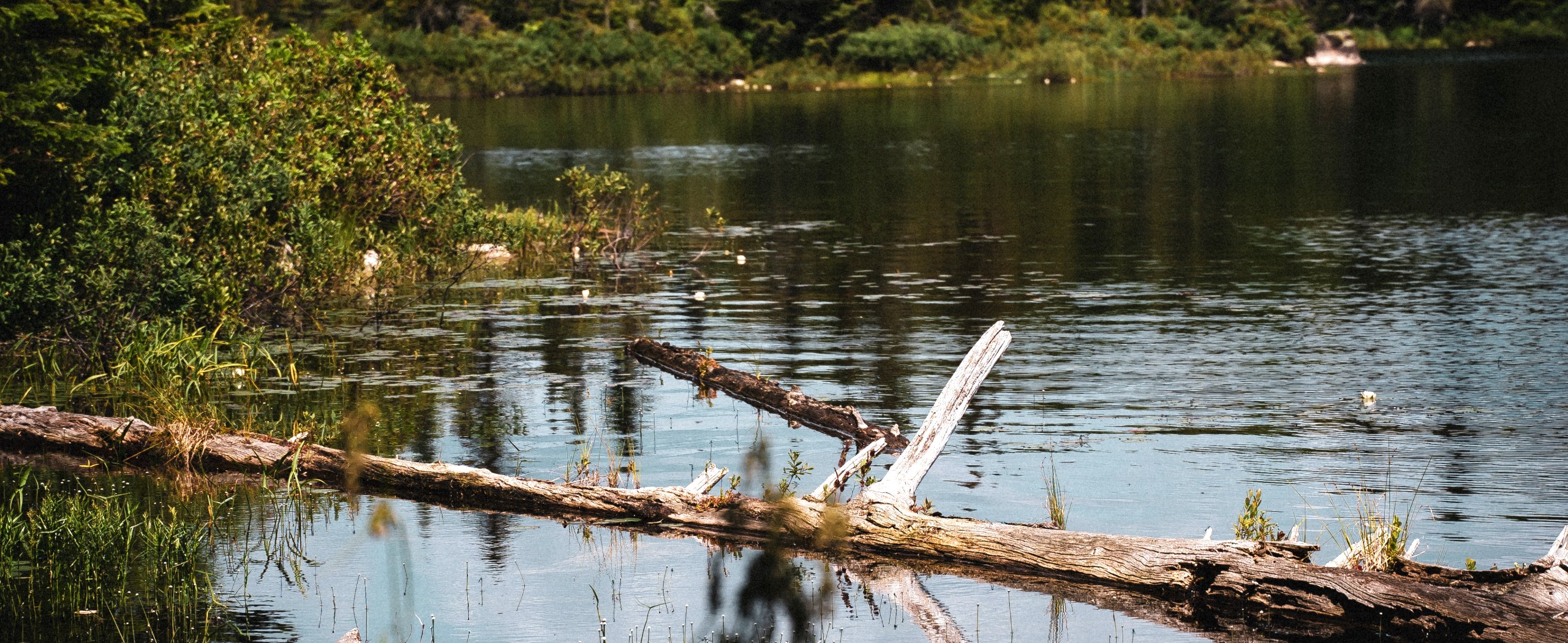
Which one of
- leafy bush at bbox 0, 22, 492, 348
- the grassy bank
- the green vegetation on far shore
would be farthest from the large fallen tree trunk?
leafy bush at bbox 0, 22, 492, 348

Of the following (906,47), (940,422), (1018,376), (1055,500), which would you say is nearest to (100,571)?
(940,422)

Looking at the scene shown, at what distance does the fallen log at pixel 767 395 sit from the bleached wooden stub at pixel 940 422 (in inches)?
67.4

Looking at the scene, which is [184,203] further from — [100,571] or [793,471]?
[793,471]

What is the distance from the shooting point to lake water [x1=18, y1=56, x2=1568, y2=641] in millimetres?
11312

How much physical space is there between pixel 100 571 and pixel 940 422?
5.80 m

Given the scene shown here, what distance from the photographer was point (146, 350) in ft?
59.0

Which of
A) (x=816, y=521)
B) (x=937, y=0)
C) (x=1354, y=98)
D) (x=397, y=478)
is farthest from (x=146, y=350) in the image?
(x=937, y=0)

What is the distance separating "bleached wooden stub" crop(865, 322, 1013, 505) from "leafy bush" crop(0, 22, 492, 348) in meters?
10.9

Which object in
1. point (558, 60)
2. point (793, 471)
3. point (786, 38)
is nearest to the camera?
point (793, 471)

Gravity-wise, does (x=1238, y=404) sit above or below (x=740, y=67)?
below

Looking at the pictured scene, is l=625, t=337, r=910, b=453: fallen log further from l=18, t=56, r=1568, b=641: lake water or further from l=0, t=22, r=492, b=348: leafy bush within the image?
l=0, t=22, r=492, b=348: leafy bush

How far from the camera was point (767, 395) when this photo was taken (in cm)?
1678

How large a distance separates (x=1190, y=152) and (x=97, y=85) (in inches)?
1560

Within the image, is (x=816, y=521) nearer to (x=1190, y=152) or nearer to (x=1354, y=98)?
(x=1190, y=152)
